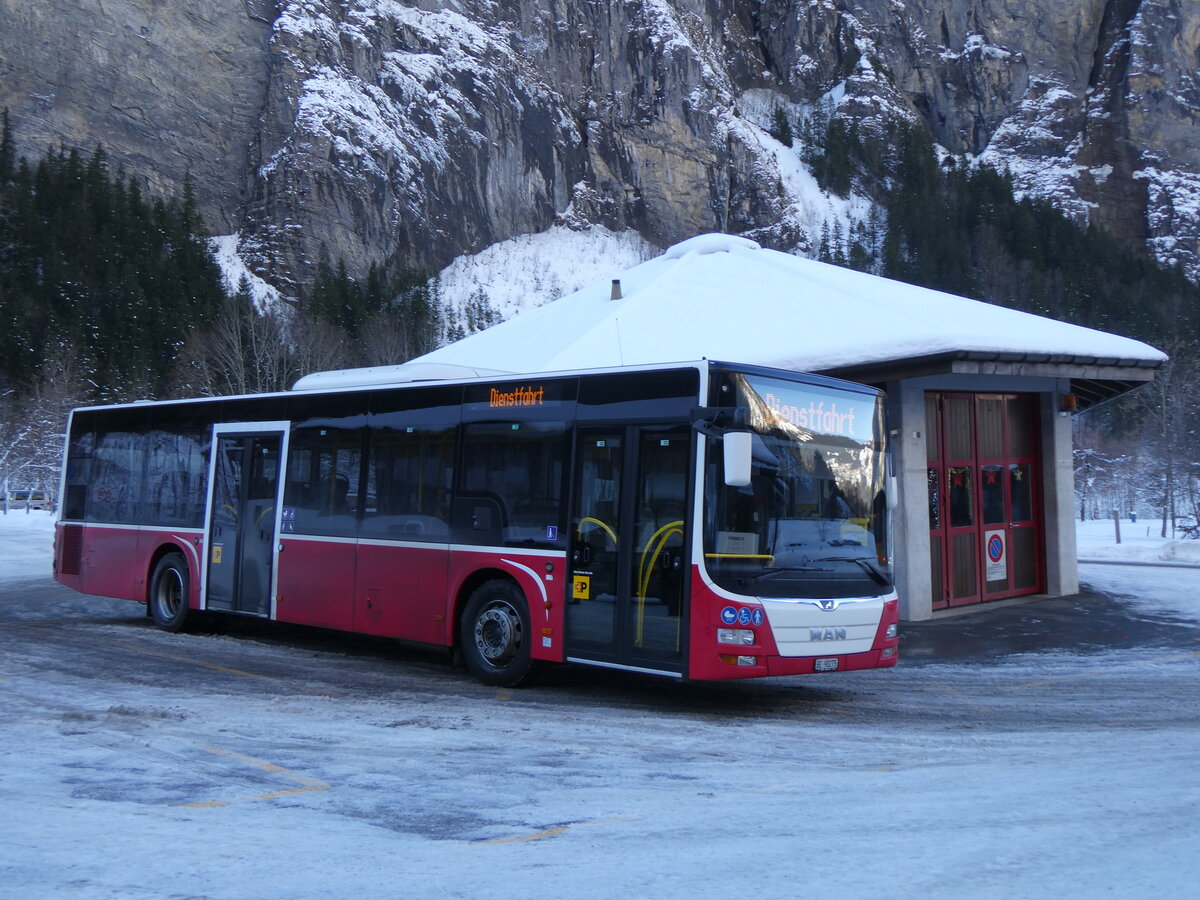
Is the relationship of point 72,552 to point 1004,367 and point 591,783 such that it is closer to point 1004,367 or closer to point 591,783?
point 591,783

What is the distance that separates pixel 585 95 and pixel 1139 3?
73423mm

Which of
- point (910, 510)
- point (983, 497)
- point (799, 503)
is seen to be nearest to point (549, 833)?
point (799, 503)

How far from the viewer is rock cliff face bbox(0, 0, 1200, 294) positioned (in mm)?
92500

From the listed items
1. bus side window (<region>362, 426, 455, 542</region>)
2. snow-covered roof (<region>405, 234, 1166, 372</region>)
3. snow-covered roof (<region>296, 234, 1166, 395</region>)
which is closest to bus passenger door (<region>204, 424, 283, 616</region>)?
snow-covered roof (<region>296, 234, 1166, 395</region>)

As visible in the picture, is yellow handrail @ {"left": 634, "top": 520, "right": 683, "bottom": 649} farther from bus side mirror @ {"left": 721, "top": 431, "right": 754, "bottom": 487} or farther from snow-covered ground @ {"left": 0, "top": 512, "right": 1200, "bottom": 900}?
bus side mirror @ {"left": 721, "top": 431, "right": 754, "bottom": 487}

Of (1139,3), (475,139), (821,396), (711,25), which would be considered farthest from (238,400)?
(1139,3)

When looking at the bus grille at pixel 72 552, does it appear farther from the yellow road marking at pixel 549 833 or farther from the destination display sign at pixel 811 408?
the yellow road marking at pixel 549 833

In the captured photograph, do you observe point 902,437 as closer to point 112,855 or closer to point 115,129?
point 112,855

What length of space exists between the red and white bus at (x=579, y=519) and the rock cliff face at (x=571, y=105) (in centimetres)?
8630

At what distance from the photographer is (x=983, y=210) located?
4304 inches

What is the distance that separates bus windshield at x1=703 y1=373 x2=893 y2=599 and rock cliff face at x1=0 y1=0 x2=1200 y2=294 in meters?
90.6

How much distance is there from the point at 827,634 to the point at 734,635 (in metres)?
0.86

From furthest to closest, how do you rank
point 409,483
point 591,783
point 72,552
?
point 72,552 → point 409,483 → point 591,783

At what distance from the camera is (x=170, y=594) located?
14.0 m
